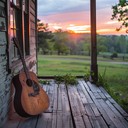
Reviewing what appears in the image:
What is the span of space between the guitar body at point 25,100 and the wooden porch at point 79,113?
101 mm

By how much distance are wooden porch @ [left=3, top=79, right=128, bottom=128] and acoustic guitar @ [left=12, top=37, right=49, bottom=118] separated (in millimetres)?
104

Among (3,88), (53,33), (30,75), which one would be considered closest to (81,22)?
(53,33)

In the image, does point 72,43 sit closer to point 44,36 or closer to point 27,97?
point 44,36

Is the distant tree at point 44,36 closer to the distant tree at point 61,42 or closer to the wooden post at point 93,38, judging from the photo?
the distant tree at point 61,42

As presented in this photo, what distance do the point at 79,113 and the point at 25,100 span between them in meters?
0.79

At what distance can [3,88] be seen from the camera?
A: 3.04m

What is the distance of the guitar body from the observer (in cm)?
324

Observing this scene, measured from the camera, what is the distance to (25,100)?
3262 millimetres

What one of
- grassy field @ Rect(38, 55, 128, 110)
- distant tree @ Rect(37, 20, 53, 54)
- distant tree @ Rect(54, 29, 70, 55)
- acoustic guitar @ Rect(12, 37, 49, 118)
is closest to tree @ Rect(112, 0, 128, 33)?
acoustic guitar @ Rect(12, 37, 49, 118)

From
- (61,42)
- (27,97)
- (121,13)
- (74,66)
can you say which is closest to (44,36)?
(61,42)

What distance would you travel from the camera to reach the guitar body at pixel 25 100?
3.24 meters

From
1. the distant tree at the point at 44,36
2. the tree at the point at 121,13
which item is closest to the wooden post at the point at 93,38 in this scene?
the tree at the point at 121,13

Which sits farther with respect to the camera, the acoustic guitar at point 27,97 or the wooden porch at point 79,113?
the acoustic guitar at point 27,97

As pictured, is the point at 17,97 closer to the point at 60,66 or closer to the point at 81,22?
the point at 81,22
